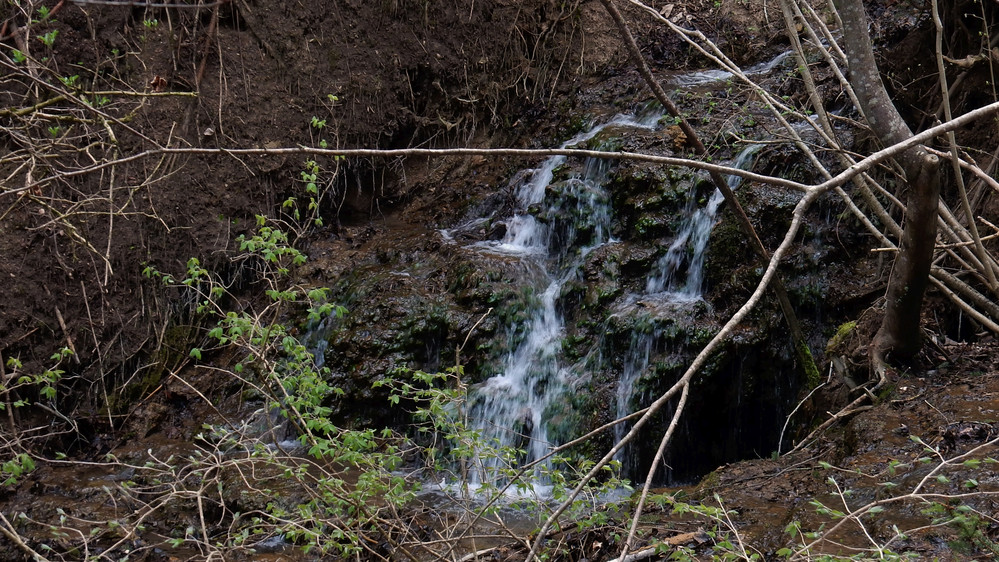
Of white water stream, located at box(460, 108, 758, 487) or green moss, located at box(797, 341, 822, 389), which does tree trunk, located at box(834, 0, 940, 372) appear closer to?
green moss, located at box(797, 341, 822, 389)

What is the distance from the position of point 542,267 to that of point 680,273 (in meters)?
1.22

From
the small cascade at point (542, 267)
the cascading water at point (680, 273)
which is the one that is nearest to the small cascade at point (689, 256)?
the cascading water at point (680, 273)

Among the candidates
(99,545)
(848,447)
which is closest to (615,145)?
(848,447)

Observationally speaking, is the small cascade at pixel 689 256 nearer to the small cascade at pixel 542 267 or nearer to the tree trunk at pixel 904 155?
the small cascade at pixel 542 267

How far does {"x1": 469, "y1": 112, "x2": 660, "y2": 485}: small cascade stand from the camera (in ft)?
17.6

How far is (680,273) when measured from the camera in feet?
18.6

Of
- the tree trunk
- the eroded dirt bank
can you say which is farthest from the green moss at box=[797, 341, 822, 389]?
the tree trunk

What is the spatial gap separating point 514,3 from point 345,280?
3837mm

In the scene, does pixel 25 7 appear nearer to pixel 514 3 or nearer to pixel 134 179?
pixel 134 179

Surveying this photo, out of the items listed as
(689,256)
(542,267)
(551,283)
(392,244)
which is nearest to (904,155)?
(689,256)

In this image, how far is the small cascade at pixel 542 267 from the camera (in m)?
5.37

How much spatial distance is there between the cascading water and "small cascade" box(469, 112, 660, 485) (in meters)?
0.50

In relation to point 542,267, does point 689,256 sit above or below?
above

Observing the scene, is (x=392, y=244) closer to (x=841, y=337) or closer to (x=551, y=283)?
(x=551, y=283)
